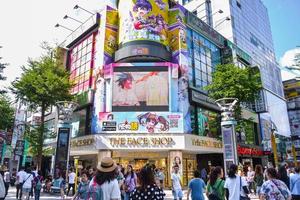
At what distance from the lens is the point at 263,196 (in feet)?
16.3

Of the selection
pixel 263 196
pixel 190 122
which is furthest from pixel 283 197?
pixel 190 122

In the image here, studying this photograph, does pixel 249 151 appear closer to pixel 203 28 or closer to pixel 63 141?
pixel 203 28

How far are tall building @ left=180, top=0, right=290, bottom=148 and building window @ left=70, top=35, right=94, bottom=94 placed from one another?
2005 centimetres

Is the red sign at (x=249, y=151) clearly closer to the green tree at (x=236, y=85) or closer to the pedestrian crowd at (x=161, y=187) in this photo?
the green tree at (x=236, y=85)

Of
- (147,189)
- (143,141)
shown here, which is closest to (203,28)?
(143,141)

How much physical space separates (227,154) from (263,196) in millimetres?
9292

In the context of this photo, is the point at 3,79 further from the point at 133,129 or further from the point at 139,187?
the point at 139,187

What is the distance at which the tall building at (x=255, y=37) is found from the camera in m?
41.2

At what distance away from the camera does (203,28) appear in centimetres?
3080

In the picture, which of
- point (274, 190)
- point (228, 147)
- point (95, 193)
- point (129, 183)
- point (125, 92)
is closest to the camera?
point (95, 193)

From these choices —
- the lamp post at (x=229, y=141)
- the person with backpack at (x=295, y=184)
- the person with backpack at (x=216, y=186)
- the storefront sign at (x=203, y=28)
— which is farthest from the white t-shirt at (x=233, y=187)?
the storefront sign at (x=203, y=28)

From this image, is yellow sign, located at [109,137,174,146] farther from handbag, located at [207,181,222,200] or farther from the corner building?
handbag, located at [207,181,222,200]

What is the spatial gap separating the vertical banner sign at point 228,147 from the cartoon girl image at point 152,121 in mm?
8581

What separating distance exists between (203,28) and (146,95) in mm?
12481
